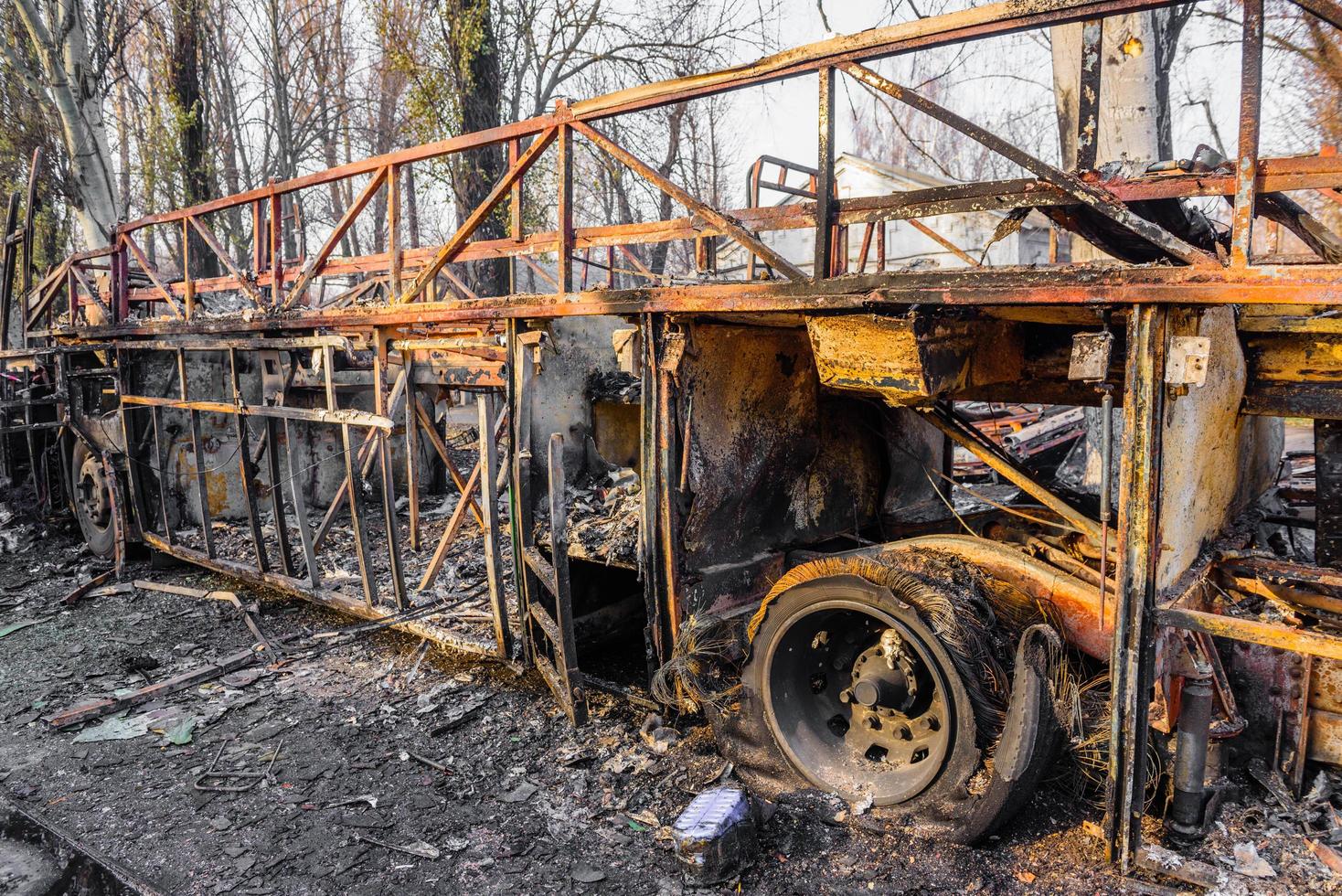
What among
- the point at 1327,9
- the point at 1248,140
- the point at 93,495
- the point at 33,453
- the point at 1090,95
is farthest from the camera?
the point at 33,453

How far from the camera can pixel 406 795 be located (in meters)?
4.43

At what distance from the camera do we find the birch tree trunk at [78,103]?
12422 mm

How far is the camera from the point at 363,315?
5941 millimetres

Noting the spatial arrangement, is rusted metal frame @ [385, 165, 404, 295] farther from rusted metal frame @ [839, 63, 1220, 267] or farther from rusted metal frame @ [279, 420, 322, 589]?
rusted metal frame @ [839, 63, 1220, 267]

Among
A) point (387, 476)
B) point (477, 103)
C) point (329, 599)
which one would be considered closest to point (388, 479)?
point (387, 476)

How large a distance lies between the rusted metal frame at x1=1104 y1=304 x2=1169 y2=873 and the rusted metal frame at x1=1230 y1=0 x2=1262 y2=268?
1.26 ft

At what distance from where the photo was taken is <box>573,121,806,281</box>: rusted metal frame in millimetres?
3802

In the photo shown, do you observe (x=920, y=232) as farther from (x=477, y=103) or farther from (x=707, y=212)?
(x=707, y=212)

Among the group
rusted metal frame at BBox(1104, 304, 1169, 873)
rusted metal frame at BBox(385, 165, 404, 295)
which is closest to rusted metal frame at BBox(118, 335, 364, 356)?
rusted metal frame at BBox(385, 165, 404, 295)

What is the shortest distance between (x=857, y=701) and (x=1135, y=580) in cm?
161

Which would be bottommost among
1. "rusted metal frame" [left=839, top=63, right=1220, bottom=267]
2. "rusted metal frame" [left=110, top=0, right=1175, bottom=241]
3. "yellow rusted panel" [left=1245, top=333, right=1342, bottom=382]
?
"yellow rusted panel" [left=1245, top=333, right=1342, bottom=382]

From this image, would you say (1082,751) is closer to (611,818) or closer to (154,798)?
(611,818)

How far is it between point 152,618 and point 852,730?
6.54 m

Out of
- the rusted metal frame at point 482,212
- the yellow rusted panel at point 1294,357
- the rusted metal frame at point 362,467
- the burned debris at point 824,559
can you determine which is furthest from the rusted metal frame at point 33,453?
the yellow rusted panel at point 1294,357
